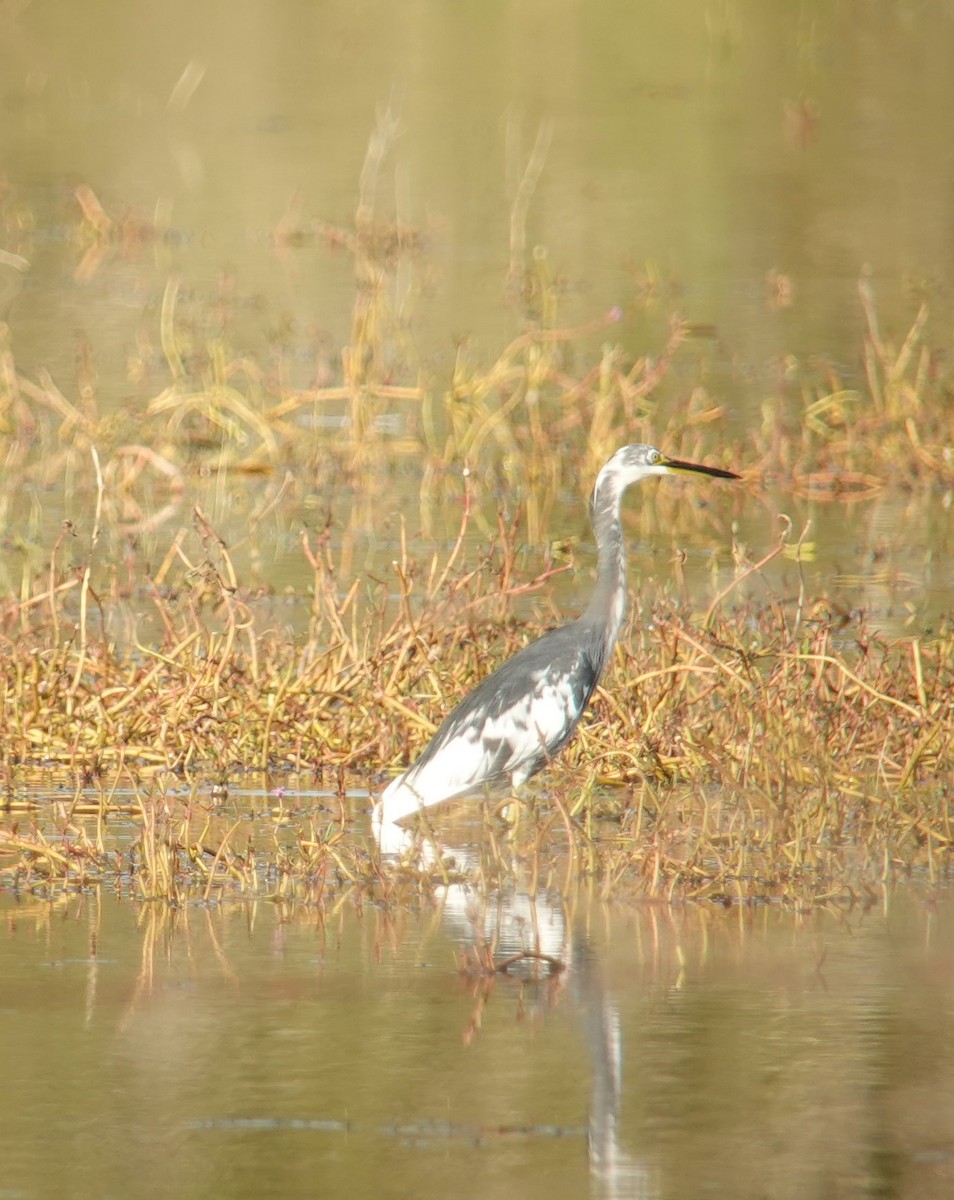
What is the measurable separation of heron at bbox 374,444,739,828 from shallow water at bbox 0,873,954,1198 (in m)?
0.71

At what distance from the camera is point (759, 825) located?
7.94 metres

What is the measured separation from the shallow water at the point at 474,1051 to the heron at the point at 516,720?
2.33ft

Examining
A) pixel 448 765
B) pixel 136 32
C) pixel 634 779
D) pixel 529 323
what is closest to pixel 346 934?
pixel 448 765

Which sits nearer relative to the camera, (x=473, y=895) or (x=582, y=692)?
(x=473, y=895)

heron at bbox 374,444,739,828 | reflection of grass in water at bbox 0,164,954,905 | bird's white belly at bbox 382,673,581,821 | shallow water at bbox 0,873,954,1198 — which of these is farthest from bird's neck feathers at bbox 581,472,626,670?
shallow water at bbox 0,873,954,1198

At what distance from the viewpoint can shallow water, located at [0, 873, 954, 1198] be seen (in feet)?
17.7

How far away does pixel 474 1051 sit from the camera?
610cm

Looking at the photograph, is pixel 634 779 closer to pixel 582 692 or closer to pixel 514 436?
pixel 582 692

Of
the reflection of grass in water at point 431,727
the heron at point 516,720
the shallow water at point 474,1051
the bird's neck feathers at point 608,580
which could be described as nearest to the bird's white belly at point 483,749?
the heron at point 516,720

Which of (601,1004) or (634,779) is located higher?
(634,779)

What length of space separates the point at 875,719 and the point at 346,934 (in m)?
2.14

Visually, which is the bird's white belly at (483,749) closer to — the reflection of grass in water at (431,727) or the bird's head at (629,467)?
the reflection of grass in water at (431,727)

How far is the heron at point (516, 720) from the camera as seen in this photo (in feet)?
26.8

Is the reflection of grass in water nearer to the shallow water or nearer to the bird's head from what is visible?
the shallow water
